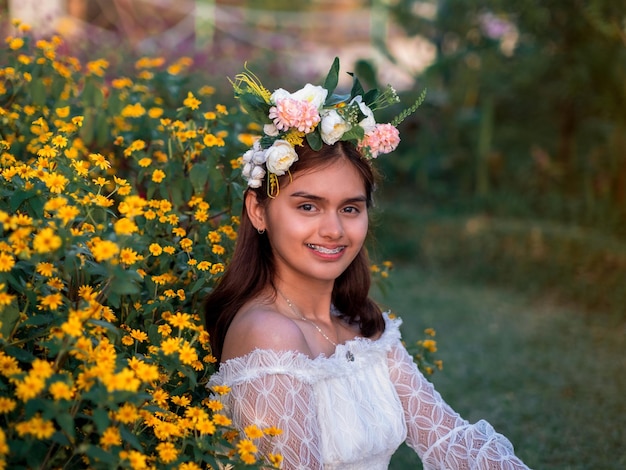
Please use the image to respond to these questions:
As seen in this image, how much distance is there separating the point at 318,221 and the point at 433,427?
698 mm

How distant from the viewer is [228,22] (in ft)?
49.3

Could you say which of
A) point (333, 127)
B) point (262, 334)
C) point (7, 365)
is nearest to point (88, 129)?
point (333, 127)

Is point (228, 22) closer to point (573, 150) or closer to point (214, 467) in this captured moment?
point (573, 150)

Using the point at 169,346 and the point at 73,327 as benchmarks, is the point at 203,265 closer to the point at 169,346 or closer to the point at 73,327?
the point at 169,346

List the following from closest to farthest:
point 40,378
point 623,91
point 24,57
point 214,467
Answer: point 40,378, point 214,467, point 24,57, point 623,91

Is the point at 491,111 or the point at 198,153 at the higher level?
the point at 198,153

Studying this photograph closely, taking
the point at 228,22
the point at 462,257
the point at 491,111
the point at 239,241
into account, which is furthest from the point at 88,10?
the point at 239,241

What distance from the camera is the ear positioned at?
7.64ft

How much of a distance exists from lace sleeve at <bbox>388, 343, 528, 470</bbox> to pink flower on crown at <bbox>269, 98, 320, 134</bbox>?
713 millimetres

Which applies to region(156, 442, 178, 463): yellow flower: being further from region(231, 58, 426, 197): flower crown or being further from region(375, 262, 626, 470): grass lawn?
region(375, 262, 626, 470): grass lawn

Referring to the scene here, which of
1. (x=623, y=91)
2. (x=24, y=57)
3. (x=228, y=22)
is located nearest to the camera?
(x=24, y=57)

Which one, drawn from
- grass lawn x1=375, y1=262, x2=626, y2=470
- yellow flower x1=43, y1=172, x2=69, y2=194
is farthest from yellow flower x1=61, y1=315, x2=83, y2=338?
grass lawn x1=375, y1=262, x2=626, y2=470

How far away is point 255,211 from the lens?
92.0 inches

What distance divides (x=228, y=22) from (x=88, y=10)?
243cm
